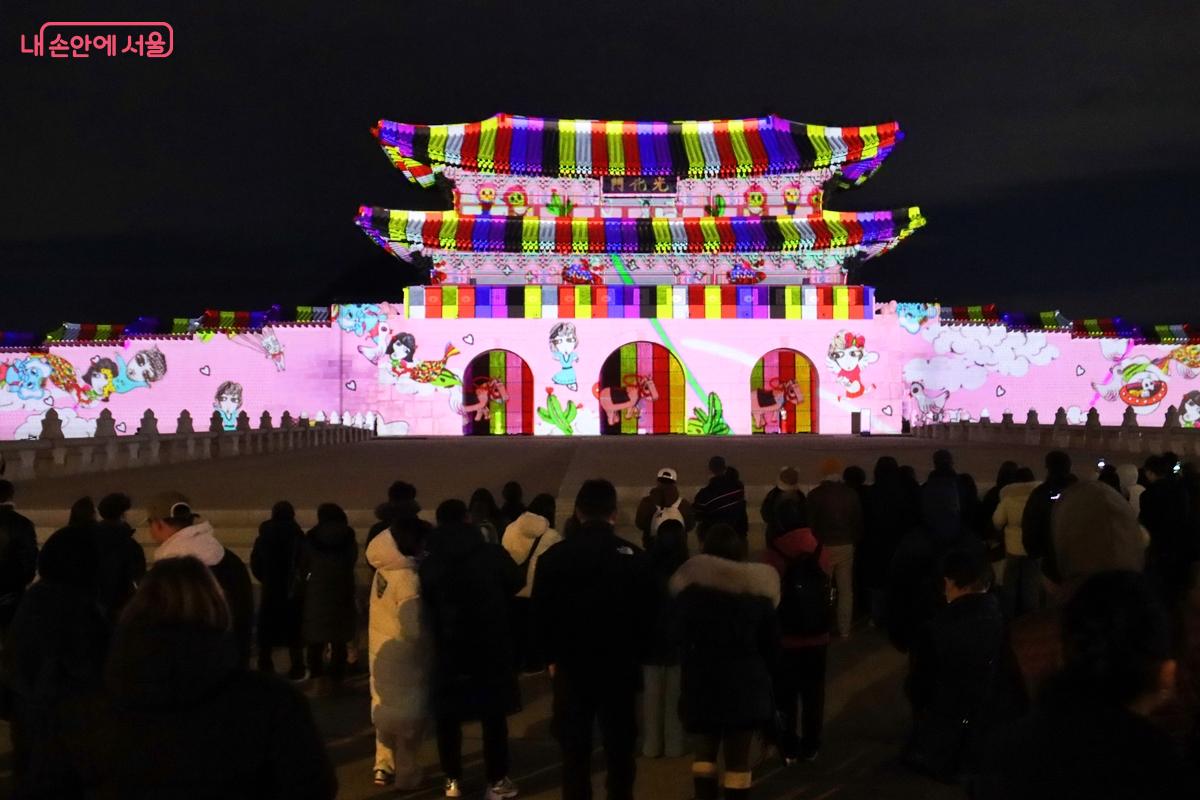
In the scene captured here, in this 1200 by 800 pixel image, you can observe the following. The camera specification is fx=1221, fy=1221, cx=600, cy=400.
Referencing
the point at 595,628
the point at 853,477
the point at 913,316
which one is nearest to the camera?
the point at 595,628

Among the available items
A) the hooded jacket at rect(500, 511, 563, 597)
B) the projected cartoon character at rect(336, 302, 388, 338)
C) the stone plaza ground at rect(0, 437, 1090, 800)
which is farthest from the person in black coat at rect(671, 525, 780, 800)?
the projected cartoon character at rect(336, 302, 388, 338)

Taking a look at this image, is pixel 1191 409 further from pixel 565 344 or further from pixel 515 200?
pixel 515 200

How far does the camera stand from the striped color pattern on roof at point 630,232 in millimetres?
36906

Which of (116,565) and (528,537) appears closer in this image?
(116,565)

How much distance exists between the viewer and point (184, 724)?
2.54 m

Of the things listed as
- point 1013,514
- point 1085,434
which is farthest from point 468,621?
point 1085,434

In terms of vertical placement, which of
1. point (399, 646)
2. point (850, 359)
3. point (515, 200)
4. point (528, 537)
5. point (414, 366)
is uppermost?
point (515, 200)

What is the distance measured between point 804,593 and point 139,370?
3500cm

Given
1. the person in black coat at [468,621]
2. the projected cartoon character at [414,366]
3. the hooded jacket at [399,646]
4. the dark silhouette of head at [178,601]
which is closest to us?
the dark silhouette of head at [178,601]

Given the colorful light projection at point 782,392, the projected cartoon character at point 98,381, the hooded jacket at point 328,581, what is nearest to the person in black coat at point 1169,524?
the hooded jacket at point 328,581

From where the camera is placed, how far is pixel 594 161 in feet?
125

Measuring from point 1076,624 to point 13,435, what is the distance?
39710mm

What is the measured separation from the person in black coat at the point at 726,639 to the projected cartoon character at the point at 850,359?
34.3 metres

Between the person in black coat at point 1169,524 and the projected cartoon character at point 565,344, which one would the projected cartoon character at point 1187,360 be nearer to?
the projected cartoon character at point 565,344
